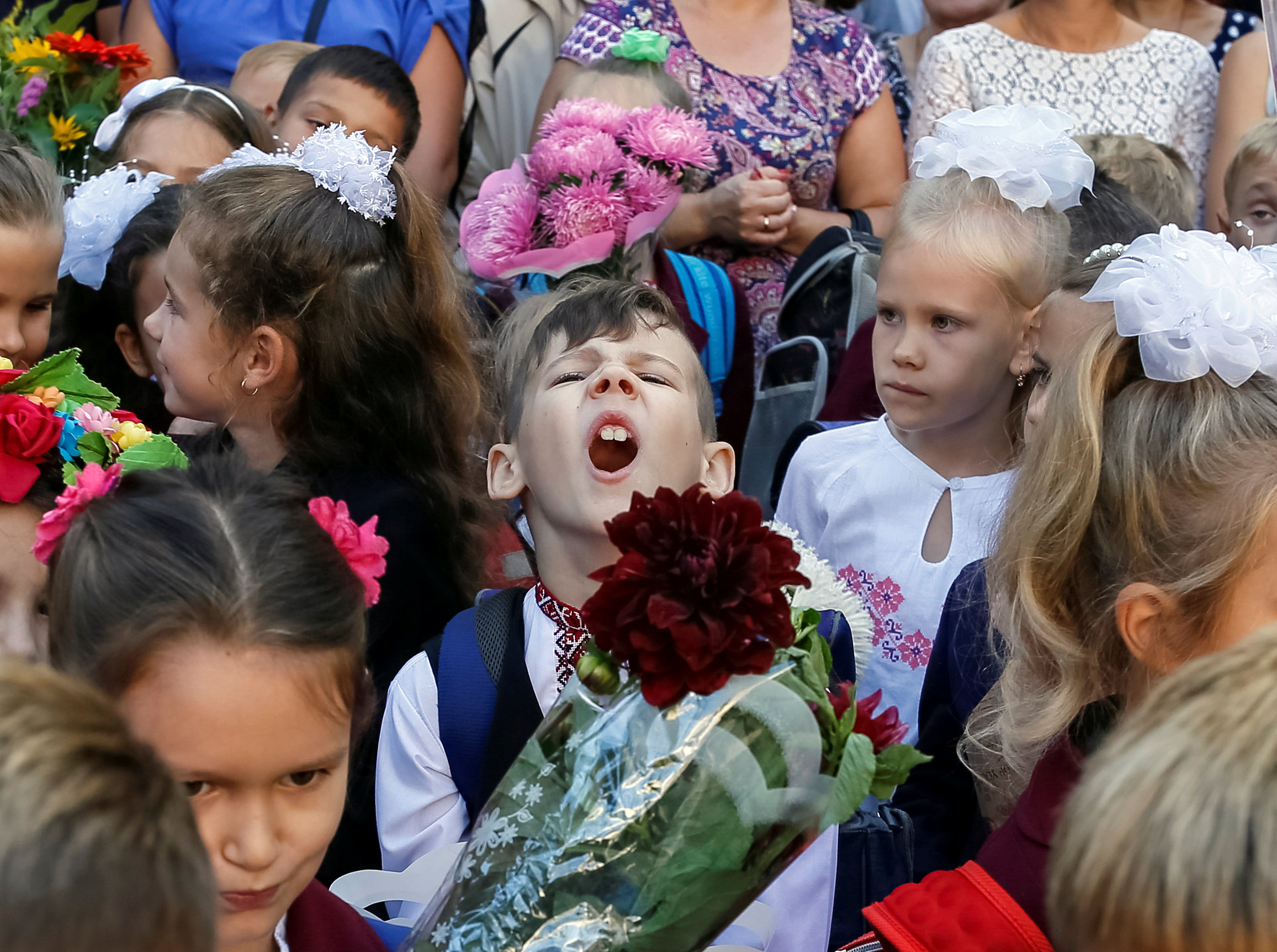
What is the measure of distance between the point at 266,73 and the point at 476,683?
7.97 feet

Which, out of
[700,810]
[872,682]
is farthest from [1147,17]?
[700,810]

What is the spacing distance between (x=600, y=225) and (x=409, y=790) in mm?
1662

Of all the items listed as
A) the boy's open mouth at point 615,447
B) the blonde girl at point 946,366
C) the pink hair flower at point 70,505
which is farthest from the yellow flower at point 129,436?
the blonde girl at point 946,366

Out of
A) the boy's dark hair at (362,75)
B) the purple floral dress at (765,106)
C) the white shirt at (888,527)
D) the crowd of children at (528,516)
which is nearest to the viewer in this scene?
the crowd of children at (528,516)

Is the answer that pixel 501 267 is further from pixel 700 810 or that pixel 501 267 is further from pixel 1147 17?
pixel 1147 17

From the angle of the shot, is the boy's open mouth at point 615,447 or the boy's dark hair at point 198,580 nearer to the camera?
the boy's dark hair at point 198,580

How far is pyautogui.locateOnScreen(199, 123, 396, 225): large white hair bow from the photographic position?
2.57 metres

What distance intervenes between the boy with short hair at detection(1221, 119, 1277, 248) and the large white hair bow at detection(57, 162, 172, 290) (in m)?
2.60

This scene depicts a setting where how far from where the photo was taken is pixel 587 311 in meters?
2.25

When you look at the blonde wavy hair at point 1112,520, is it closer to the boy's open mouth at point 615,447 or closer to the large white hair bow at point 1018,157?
the boy's open mouth at point 615,447

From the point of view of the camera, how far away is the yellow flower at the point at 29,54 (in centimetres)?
348


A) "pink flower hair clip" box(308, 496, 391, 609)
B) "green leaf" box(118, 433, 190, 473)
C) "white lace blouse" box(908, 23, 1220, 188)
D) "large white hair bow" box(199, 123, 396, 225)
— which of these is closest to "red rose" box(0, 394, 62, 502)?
"green leaf" box(118, 433, 190, 473)

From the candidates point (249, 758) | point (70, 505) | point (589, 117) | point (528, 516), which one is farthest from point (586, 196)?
point (249, 758)

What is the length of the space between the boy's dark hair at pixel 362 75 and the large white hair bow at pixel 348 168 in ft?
3.05
